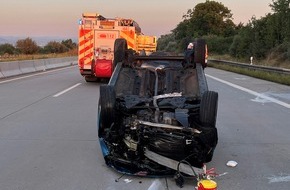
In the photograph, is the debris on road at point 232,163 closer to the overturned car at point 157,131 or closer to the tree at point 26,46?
the overturned car at point 157,131

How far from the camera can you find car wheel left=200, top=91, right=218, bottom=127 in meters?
5.66

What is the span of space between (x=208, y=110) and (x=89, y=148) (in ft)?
7.67

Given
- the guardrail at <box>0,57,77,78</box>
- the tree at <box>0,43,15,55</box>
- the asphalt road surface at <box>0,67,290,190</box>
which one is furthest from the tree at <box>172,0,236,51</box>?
the asphalt road surface at <box>0,67,290,190</box>

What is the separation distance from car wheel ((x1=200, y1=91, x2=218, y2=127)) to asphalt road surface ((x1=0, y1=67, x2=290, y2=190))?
73cm

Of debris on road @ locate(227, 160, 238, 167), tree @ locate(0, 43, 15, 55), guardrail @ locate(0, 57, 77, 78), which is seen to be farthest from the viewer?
tree @ locate(0, 43, 15, 55)

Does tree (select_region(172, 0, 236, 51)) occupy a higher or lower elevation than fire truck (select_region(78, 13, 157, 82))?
higher

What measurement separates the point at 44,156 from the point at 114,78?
181 cm

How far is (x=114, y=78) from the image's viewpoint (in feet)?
24.3

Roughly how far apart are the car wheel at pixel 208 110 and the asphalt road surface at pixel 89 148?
0.73 meters

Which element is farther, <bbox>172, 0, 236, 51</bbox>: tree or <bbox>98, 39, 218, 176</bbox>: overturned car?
<bbox>172, 0, 236, 51</bbox>: tree

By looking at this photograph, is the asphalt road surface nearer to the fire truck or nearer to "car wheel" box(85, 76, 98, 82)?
the fire truck

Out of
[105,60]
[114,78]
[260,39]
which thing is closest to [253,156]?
[114,78]

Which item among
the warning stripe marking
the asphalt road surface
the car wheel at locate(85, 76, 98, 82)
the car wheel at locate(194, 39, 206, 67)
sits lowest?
the asphalt road surface

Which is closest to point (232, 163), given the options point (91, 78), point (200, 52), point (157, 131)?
point (157, 131)
